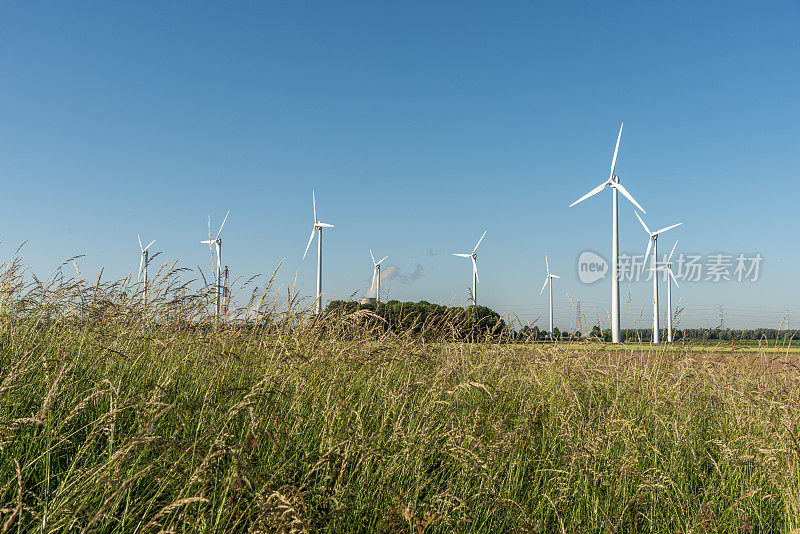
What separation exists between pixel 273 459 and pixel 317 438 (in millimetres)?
380

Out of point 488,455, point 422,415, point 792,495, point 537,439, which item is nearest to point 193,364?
point 422,415

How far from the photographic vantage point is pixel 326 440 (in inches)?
141

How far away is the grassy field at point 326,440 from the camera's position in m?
2.85

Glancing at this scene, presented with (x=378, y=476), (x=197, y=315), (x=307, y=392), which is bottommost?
(x=378, y=476)

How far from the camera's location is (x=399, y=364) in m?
6.58

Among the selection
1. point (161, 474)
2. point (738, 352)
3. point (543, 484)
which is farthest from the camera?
point (738, 352)

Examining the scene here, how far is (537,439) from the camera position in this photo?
4898 mm

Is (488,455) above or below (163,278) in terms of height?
below

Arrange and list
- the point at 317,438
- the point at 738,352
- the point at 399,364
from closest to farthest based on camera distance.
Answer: the point at 317,438 → the point at 399,364 → the point at 738,352

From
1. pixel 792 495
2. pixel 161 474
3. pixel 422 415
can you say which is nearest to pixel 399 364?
pixel 422 415

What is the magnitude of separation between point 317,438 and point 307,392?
0.72 m

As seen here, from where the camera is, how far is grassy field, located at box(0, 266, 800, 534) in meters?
2.85

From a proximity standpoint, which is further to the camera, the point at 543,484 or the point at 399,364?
the point at 399,364

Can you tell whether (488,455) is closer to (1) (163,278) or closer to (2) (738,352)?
(1) (163,278)
